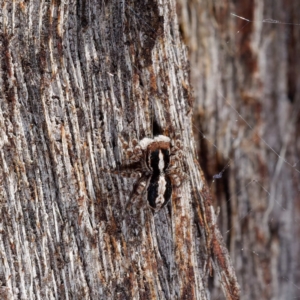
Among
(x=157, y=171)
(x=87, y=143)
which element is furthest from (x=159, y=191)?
(x=87, y=143)

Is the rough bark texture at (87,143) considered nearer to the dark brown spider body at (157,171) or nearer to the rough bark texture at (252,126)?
the dark brown spider body at (157,171)

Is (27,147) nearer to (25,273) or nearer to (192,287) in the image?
(25,273)

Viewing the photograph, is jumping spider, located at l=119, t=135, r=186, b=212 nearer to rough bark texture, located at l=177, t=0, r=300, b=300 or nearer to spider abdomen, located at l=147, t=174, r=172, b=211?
spider abdomen, located at l=147, t=174, r=172, b=211

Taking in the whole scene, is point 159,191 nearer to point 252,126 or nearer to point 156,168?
point 156,168

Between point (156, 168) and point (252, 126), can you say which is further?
point (252, 126)

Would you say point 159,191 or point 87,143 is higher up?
point 87,143

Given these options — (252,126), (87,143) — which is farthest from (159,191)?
(252,126)
